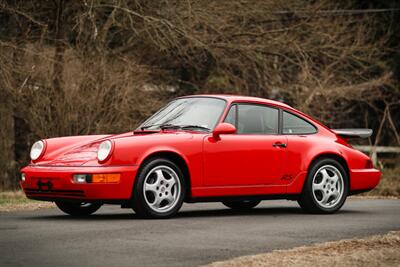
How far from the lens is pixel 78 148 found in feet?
36.7

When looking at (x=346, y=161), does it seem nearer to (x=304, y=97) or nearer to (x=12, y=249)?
(x=12, y=249)

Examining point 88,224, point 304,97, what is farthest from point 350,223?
point 304,97

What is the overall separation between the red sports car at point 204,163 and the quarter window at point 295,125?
1 centimetres

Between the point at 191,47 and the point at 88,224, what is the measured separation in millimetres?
13516

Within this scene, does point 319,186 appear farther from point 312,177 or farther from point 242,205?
point 242,205

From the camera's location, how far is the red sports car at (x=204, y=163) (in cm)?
1048

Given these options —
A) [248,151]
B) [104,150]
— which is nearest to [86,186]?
[104,150]

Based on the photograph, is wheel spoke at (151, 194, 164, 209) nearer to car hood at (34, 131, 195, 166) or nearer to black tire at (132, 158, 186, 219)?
black tire at (132, 158, 186, 219)

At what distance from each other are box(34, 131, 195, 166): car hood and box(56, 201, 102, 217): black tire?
66 centimetres

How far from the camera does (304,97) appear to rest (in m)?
25.9

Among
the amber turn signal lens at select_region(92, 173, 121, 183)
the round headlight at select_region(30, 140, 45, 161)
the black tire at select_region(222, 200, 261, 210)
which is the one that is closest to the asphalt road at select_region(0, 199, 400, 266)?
the black tire at select_region(222, 200, 261, 210)

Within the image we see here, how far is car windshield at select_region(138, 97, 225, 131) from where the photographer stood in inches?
448

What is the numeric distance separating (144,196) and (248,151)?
60.9 inches

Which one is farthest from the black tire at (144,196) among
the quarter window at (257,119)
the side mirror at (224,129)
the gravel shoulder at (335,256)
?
the gravel shoulder at (335,256)
